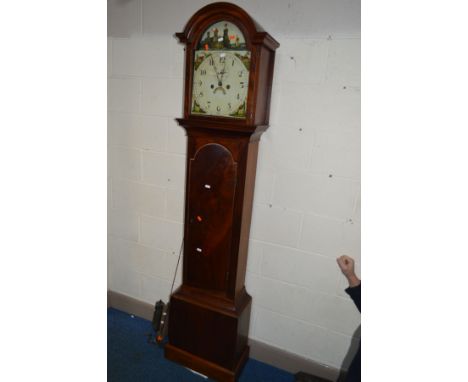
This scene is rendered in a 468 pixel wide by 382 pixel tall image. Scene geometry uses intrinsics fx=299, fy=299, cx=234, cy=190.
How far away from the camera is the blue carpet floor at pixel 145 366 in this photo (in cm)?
180

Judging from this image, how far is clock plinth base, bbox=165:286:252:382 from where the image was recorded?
1687 mm

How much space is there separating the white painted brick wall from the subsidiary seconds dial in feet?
0.82

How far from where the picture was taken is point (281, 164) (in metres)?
1.64

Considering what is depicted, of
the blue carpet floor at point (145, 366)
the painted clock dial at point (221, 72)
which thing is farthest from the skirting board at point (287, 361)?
the painted clock dial at point (221, 72)

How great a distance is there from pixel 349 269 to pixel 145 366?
55.0 inches

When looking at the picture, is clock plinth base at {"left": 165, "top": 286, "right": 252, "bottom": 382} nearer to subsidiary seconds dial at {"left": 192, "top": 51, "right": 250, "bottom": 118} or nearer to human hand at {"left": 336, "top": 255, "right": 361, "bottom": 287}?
human hand at {"left": 336, "top": 255, "right": 361, "bottom": 287}

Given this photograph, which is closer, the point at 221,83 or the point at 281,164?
the point at 221,83

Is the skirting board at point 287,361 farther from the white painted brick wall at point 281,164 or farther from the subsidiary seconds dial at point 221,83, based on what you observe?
the subsidiary seconds dial at point 221,83

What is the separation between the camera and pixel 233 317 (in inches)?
65.2

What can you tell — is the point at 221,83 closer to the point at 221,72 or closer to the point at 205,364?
the point at 221,72

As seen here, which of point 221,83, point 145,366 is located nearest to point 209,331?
point 145,366
